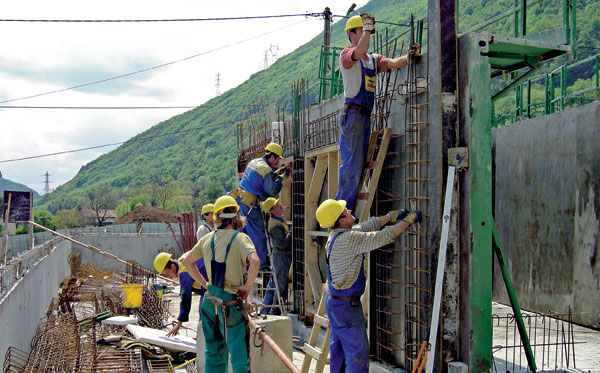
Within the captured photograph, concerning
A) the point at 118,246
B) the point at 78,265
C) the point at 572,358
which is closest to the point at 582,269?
the point at 572,358

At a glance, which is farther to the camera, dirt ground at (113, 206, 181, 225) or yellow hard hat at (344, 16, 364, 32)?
dirt ground at (113, 206, 181, 225)

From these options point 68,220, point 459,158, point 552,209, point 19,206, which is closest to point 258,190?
point 459,158

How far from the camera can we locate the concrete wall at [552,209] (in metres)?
8.67

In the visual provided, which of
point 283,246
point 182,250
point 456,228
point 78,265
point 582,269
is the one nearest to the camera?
point 456,228

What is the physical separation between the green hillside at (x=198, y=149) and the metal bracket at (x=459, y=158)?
8523 cm

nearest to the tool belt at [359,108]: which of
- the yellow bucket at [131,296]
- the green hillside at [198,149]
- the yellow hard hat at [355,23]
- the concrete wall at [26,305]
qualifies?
the yellow hard hat at [355,23]

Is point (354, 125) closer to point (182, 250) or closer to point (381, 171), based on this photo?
point (381, 171)

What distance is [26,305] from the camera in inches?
377

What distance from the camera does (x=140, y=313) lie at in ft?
40.6

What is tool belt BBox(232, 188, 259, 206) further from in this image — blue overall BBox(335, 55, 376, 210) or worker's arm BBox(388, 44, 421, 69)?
worker's arm BBox(388, 44, 421, 69)

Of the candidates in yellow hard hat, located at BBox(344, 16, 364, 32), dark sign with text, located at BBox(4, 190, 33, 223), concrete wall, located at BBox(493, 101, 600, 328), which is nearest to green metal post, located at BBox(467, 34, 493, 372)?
yellow hard hat, located at BBox(344, 16, 364, 32)

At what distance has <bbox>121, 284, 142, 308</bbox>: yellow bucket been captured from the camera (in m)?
12.4

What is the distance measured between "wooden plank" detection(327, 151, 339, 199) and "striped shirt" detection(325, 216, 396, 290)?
2.78 meters

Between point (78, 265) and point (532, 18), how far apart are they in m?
40.5
